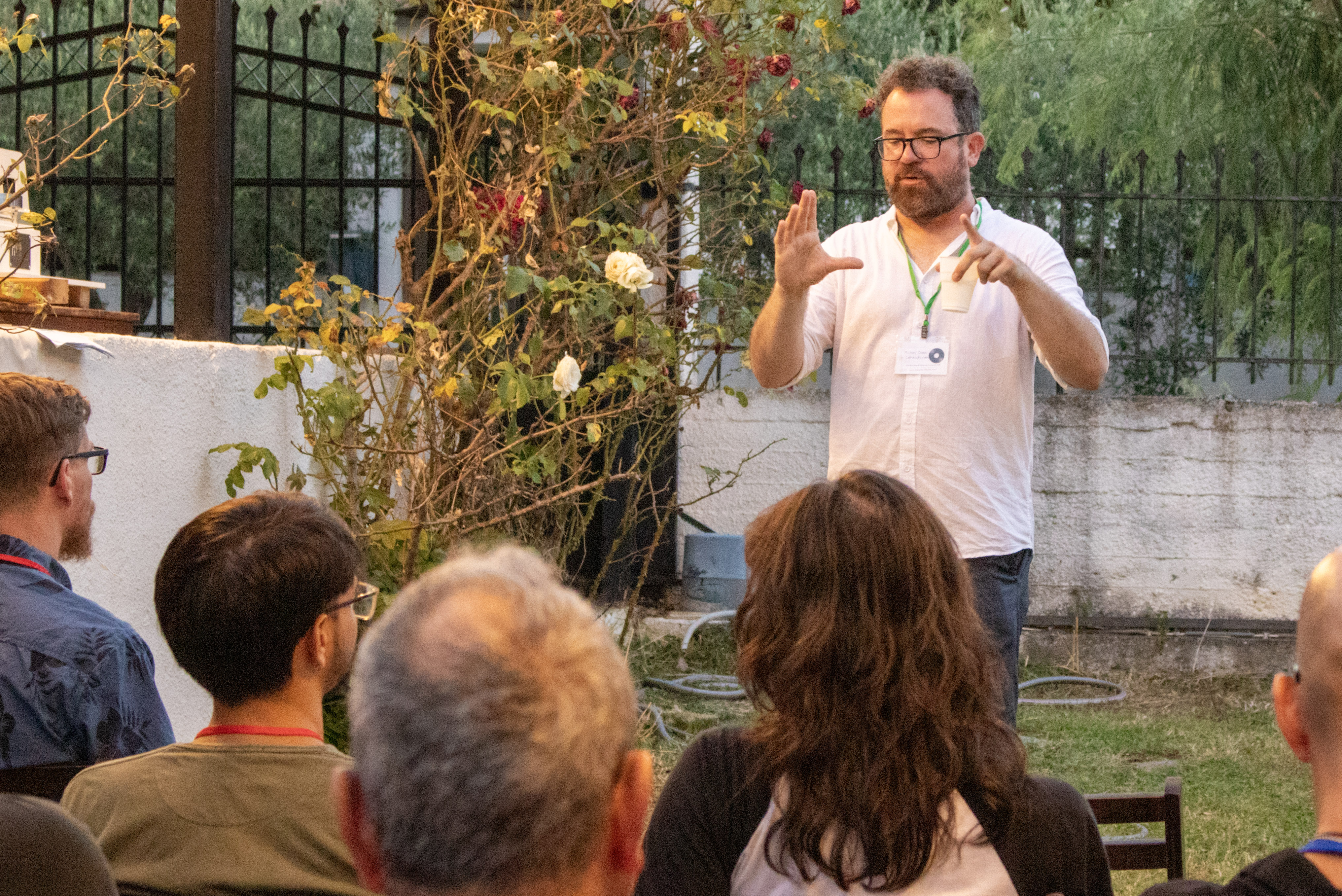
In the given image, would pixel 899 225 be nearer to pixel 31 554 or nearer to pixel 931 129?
→ pixel 931 129

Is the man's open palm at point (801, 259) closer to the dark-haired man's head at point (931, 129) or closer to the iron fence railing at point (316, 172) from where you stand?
the dark-haired man's head at point (931, 129)

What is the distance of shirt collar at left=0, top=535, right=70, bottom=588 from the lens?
6.66 ft

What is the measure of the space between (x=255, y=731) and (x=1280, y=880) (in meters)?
1.12

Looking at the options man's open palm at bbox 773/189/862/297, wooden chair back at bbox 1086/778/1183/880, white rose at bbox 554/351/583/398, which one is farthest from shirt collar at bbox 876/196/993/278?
wooden chair back at bbox 1086/778/1183/880

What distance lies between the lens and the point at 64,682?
190 cm

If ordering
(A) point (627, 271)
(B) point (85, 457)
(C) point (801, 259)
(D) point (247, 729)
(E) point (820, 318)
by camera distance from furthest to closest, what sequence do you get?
1. (A) point (627, 271)
2. (E) point (820, 318)
3. (C) point (801, 259)
4. (B) point (85, 457)
5. (D) point (247, 729)

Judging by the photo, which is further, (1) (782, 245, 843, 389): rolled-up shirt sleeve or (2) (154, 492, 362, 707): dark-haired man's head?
(1) (782, 245, 843, 389): rolled-up shirt sleeve

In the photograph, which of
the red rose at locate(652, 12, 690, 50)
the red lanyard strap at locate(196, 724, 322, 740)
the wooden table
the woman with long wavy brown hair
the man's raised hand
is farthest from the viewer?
the red rose at locate(652, 12, 690, 50)

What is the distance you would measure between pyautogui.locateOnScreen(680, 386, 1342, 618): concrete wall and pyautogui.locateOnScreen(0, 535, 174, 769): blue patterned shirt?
13.5ft

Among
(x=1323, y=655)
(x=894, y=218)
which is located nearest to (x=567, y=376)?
(x=894, y=218)

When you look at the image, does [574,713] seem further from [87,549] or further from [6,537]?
[87,549]

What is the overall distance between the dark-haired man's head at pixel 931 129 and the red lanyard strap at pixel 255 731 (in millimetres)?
1591

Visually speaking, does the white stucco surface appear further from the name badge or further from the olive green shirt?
the name badge

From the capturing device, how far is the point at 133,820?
148 cm
